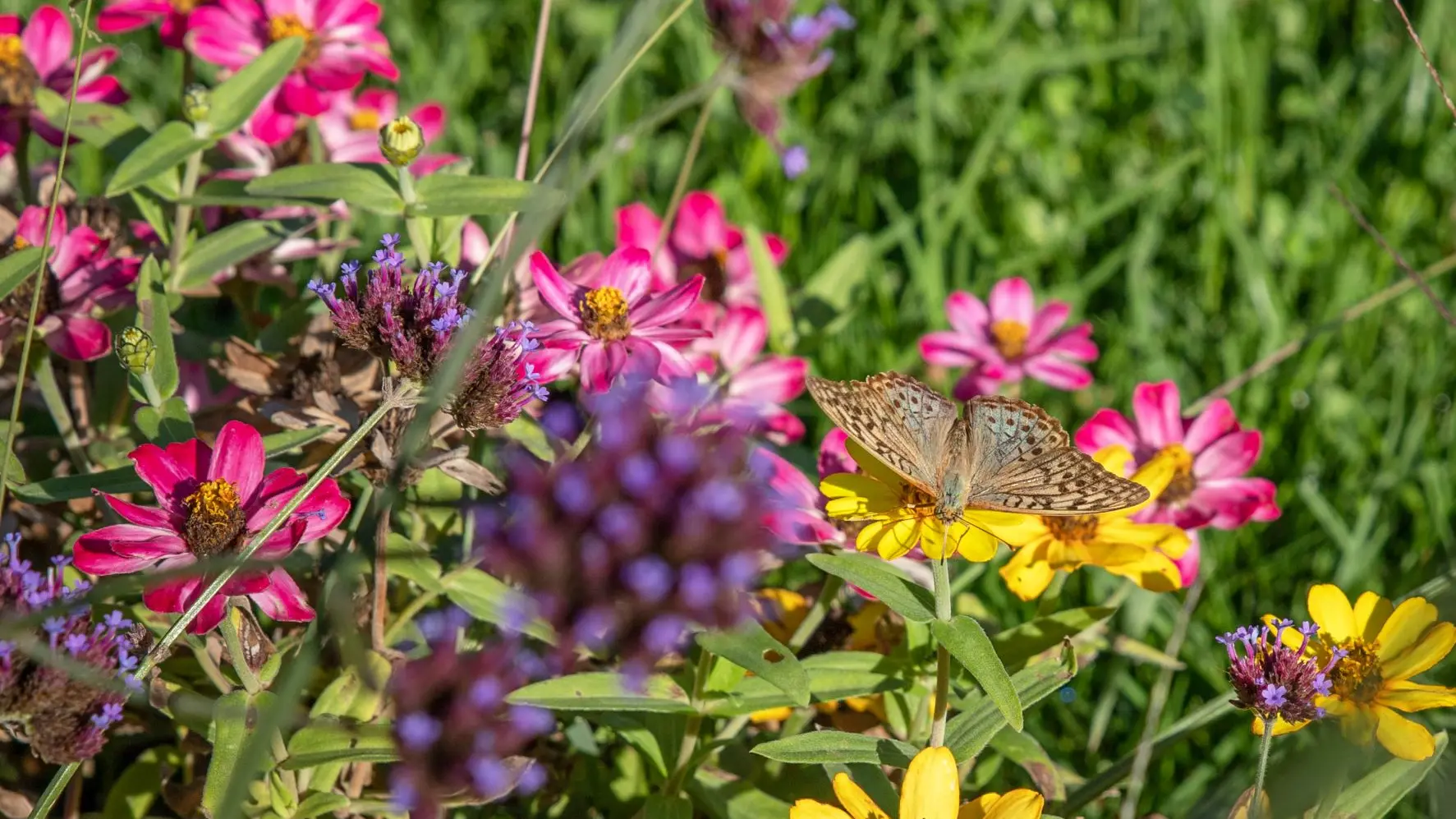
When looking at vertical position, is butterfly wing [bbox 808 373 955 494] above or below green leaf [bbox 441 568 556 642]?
above

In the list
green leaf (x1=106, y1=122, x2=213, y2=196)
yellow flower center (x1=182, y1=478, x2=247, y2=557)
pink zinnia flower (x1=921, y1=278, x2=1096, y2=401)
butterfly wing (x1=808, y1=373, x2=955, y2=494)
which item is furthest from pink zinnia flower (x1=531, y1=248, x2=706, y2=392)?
pink zinnia flower (x1=921, y1=278, x2=1096, y2=401)

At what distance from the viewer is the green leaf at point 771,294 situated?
2375 mm

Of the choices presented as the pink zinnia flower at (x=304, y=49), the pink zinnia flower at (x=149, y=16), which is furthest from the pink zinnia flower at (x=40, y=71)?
the pink zinnia flower at (x=304, y=49)

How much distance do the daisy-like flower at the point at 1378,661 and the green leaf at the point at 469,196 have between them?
1.08 metres

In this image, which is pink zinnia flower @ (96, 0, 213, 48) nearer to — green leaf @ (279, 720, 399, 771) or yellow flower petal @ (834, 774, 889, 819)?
green leaf @ (279, 720, 399, 771)

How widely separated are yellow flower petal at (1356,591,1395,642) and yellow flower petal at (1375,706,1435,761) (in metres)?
0.13

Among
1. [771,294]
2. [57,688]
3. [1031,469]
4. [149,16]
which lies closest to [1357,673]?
[1031,469]

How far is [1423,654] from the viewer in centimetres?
158

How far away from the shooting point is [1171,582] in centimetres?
180

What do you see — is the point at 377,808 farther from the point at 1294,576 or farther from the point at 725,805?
the point at 1294,576

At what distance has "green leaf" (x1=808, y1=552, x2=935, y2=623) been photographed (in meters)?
1.55

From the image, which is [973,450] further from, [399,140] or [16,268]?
[16,268]

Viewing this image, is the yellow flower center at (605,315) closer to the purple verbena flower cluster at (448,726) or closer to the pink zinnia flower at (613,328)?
the pink zinnia flower at (613,328)

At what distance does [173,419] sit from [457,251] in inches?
18.7
